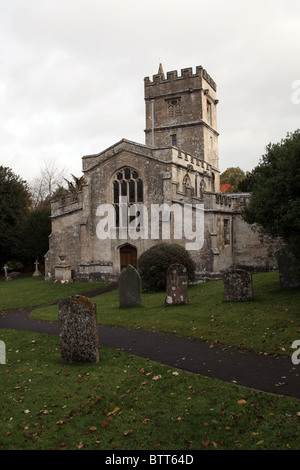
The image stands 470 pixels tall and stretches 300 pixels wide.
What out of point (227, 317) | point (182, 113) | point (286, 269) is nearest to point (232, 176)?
point (182, 113)

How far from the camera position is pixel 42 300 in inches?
724

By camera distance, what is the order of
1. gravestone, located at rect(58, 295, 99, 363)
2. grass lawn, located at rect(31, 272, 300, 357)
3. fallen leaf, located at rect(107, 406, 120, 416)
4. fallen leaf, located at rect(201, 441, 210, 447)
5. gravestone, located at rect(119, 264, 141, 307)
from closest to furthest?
fallen leaf, located at rect(201, 441, 210, 447) < fallen leaf, located at rect(107, 406, 120, 416) < gravestone, located at rect(58, 295, 99, 363) < grass lawn, located at rect(31, 272, 300, 357) < gravestone, located at rect(119, 264, 141, 307)

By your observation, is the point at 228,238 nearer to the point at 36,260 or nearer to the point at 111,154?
the point at 111,154

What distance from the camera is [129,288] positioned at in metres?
→ 13.9

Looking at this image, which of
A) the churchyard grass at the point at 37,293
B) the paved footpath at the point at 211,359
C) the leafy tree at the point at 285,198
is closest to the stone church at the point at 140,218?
the churchyard grass at the point at 37,293

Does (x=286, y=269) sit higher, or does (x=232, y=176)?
(x=232, y=176)

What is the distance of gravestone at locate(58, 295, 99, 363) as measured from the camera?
8180 millimetres

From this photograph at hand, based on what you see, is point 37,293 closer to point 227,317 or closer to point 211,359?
point 227,317

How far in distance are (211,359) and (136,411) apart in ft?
8.43

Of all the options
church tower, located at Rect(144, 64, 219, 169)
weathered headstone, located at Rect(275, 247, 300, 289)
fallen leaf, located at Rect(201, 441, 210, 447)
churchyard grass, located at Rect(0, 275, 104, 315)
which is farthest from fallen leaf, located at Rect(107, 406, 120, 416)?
church tower, located at Rect(144, 64, 219, 169)

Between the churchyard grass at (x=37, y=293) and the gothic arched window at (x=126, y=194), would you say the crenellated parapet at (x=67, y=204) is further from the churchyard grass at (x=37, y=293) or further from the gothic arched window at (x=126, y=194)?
the churchyard grass at (x=37, y=293)

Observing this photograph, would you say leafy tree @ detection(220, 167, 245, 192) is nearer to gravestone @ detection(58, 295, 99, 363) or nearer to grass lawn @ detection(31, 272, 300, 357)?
grass lawn @ detection(31, 272, 300, 357)

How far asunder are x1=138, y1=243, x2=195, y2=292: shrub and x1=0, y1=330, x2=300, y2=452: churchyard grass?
1012 cm

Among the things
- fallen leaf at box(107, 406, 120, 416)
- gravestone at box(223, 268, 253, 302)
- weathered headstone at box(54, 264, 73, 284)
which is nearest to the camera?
fallen leaf at box(107, 406, 120, 416)
